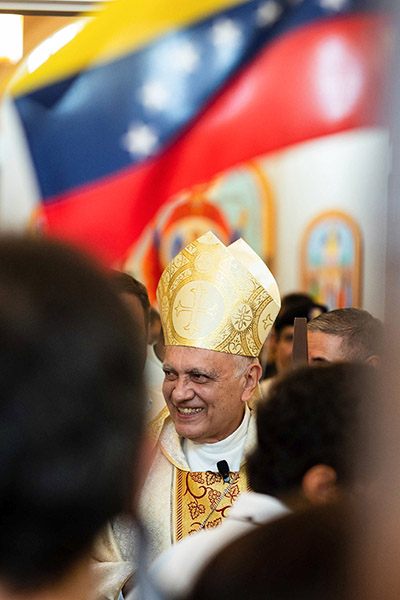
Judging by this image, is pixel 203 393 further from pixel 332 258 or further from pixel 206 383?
pixel 332 258

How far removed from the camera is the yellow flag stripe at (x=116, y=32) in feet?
2.89

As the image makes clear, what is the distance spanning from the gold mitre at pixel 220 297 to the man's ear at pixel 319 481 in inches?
63.1

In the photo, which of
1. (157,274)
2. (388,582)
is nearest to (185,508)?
(157,274)

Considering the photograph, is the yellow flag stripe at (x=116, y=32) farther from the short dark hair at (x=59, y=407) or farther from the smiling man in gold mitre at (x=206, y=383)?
the smiling man in gold mitre at (x=206, y=383)

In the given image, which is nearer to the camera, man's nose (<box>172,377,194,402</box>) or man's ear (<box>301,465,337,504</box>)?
man's ear (<box>301,465,337,504</box>)

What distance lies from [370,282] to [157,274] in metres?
0.63

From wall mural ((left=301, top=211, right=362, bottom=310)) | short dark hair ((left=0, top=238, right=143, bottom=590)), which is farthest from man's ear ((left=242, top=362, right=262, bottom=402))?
short dark hair ((left=0, top=238, right=143, bottom=590))

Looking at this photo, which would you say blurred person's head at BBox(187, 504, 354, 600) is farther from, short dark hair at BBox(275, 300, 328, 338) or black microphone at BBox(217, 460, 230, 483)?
short dark hair at BBox(275, 300, 328, 338)

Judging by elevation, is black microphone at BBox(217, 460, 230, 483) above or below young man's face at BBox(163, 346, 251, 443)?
below

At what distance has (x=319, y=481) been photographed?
132 cm

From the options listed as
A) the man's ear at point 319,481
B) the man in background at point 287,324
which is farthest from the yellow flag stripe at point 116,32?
the man in background at point 287,324

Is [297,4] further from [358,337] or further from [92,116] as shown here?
[358,337]

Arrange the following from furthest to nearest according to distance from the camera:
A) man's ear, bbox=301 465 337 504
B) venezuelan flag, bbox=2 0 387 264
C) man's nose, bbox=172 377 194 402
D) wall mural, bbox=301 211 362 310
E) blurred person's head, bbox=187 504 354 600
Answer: man's nose, bbox=172 377 194 402, man's ear, bbox=301 465 337 504, venezuelan flag, bbox=2 0 387 264, wall mural, bbox=301 211 362 310, blurred person's head, bbox=187 504 354 600

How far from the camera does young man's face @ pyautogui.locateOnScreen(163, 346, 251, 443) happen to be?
2793mm
